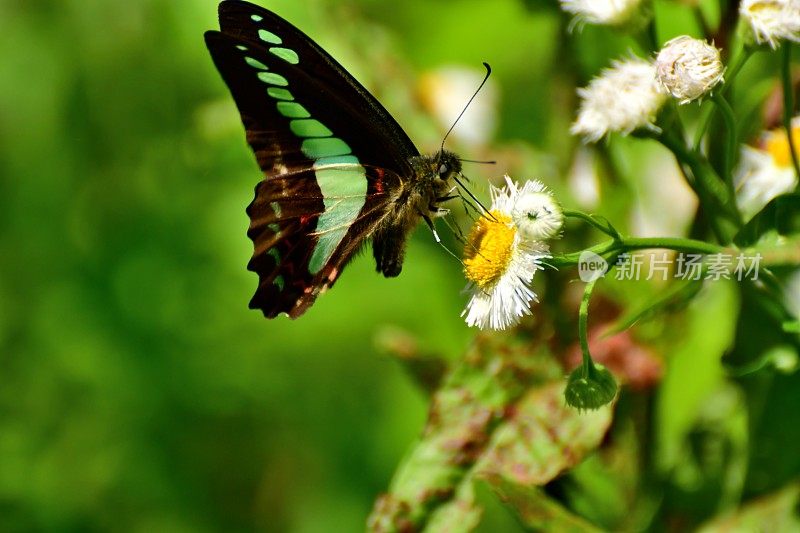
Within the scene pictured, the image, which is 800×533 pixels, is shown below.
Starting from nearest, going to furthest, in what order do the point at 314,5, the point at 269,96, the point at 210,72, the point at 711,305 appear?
the point at 269,96 < the point at 711,305 < the point at 314,5 < the point at 210,72

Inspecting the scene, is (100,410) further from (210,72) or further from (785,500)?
(785,500)

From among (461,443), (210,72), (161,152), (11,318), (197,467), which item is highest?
(210,72)

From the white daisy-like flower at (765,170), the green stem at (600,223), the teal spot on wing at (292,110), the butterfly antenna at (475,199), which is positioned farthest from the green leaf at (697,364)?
the teal spot on wing at (292,110)

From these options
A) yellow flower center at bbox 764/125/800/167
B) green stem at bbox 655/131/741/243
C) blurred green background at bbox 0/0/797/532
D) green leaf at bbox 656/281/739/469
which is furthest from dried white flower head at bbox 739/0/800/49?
blurred green background at bbox 0/0/797/532

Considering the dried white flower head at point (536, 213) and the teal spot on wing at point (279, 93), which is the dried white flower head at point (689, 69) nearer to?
the dried white flower head at point (536, 213)

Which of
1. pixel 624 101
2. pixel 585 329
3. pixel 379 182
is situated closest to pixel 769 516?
pixel 585 329

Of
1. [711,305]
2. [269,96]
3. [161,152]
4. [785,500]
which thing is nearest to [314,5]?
[269,96]

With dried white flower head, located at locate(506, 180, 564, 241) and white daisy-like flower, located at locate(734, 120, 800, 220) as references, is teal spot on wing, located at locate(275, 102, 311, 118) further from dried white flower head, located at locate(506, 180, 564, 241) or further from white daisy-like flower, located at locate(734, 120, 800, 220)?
white daisy-like flower, located at locate(734, 120, 800, 220)
